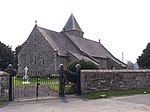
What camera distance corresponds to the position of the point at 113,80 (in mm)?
20953

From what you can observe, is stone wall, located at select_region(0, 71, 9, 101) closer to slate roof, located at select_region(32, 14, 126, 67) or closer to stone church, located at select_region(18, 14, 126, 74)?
stone church, located at select_region(18, 14, 126, 74)

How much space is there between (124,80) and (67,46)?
28.4 meters

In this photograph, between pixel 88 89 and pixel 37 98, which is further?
pixel 88 89

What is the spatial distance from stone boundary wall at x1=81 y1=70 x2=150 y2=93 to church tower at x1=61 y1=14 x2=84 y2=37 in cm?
3936

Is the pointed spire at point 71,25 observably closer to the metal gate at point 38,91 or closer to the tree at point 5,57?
the tree at point 5,57

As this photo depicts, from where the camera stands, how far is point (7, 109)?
13.1 metres

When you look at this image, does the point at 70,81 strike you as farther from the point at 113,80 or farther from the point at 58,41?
the point at 58,41

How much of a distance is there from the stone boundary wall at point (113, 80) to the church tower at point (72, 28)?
129ft

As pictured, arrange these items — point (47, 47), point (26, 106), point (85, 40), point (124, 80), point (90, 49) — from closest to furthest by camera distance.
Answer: point (26, 106) → point (124, 80) → point (47, 47) → point (90, 49) → point (85, 40)

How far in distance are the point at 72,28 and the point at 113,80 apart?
4233 centimetres

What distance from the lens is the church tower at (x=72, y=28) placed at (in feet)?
203

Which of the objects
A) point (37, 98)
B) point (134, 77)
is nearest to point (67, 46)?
point (134, 77)

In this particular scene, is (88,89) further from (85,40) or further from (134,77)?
(85,40)

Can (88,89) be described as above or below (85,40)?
below
